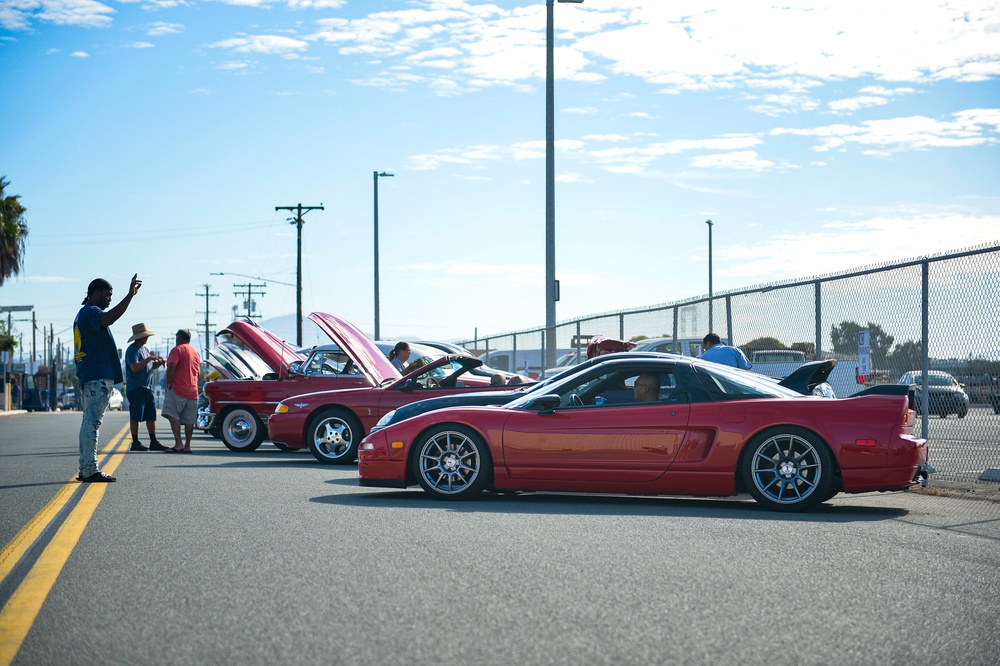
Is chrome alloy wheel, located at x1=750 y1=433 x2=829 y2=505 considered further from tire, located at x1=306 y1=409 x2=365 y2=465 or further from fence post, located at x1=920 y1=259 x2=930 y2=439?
tire, located at x1=306 y1=409 x2=365 y2=465

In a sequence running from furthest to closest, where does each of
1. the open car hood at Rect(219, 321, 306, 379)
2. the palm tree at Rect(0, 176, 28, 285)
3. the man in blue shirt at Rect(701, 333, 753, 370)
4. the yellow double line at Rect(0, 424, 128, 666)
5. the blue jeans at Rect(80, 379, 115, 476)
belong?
the palm tree at Rect(0, 176, 28, 285) → the open car hood at Rect(219, 321, 306, 379) → the man in blue shirt at Rect(701, 333, 753, 370) → the blue jeans at Rect(80, 379, 115, 476) → the yellow double line at Rect(0, 424, 128, 666)

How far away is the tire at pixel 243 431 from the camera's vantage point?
17344 millimetres

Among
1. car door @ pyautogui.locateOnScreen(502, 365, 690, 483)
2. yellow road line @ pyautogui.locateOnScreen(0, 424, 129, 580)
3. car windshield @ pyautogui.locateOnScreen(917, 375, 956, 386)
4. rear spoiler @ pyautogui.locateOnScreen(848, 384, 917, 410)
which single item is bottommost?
yellow road line @ pyautogui.locateOnScreen(0, 424, 129, 580)

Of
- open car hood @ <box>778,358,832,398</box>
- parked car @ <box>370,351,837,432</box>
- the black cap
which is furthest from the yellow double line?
open car hood @ <box>778,358,832,398</box>

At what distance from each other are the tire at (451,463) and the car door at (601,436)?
236mm

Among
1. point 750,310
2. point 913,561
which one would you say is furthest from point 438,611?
point 750,310

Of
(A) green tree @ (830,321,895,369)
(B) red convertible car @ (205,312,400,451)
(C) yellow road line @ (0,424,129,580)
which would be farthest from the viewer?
(B) red convertible car @ (205,312,400,451)

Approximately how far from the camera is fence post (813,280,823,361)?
1318 cm

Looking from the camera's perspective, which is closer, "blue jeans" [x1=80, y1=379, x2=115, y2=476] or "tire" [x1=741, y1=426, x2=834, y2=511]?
"tire" [x1=741, y1=426, x2=834, y2=511]

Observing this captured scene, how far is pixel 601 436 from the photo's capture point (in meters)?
9.29

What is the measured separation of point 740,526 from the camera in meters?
7.76

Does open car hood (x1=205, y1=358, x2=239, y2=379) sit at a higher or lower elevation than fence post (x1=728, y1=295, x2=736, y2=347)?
lower

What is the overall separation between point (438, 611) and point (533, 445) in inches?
178

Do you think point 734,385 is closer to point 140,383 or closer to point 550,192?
point 140,383
